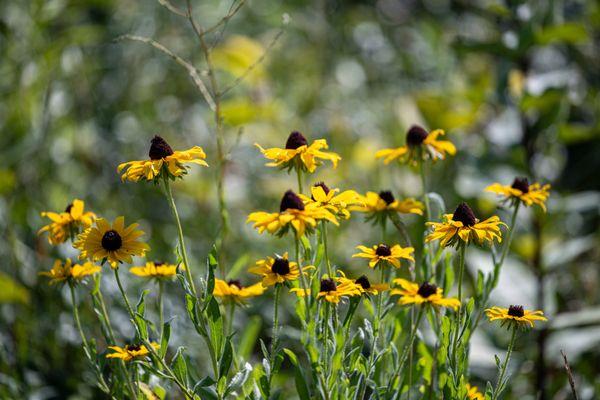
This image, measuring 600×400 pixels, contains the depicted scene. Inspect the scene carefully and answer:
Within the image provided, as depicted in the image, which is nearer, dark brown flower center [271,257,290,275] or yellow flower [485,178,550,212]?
dark brown flower center [271,257,290,275]

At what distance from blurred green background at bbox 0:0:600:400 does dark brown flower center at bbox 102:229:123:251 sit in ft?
0.63

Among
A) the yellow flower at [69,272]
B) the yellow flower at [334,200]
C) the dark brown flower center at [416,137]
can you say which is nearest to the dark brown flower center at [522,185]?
the dark brown flower center at [416,137]

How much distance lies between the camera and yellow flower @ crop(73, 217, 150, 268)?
708mm

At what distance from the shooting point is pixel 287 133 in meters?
1.94

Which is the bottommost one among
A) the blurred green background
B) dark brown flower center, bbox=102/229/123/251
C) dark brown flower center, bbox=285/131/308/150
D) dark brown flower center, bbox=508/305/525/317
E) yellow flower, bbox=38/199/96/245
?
the blurred green background

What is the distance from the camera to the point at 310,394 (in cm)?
78

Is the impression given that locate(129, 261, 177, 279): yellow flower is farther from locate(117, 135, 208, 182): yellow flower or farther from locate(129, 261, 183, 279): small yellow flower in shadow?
locate(117, 135, 208, 182): yellow flower

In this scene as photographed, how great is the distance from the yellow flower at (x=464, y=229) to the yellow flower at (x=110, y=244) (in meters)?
0.29

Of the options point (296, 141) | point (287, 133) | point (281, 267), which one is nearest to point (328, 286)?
point (281, 267)

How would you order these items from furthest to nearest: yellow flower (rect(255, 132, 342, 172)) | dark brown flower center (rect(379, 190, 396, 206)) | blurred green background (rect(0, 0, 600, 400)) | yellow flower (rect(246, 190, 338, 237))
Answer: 1. blurred green background (rect(0, 0, 600, 400))
2. dark brown flower center (rect(379, 190, 396, 206))
3. yellow flower (rect(255, 132, 342, 172))
4. yellow flower (rect(246, 190, 338, 237))

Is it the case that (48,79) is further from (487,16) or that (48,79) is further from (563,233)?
Result: (563,233)

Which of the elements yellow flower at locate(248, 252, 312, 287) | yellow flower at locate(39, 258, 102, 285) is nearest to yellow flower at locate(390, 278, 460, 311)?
yellow flower at locate(248, 252, 312, 287)

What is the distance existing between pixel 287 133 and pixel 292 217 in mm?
1296

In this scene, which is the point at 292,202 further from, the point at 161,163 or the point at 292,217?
the point at 161,163
